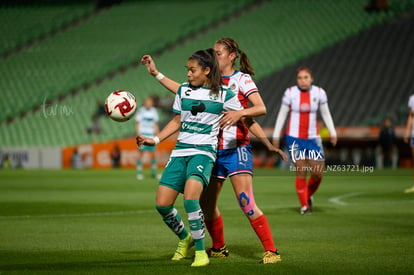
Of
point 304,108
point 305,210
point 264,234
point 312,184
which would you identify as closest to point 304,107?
point 304,108

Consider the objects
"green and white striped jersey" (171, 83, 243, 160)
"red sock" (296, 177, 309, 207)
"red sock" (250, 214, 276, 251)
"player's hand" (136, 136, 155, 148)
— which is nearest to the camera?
"player's hand" (136, 136, 155, 148)

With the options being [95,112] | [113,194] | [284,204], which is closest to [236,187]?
[284,204]

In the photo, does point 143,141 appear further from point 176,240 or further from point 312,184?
point 312,184

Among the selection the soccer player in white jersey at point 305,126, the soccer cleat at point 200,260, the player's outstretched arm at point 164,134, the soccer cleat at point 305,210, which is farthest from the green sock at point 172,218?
the soccer player in white jersey at point 305,126

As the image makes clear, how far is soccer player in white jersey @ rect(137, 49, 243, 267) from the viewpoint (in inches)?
239

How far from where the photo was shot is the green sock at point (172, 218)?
6.20 m

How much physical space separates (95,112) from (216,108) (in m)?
26.0

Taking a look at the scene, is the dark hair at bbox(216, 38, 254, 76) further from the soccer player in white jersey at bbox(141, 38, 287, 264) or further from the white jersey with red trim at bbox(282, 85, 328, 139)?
the white jersey with red trim at bbox(282, 85, 328, 139)

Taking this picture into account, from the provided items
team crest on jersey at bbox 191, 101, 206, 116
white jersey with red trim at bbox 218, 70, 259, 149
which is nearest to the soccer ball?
team crest on jersey at bbox 191, 101, 206, 116

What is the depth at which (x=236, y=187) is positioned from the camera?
6422mm

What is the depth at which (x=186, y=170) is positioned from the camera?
242 inches

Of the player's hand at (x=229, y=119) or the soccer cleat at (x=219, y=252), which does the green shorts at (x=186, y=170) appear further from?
the soccer cleat at (x=219, y=252)

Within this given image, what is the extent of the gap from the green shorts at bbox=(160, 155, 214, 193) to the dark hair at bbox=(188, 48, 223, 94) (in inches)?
24.4

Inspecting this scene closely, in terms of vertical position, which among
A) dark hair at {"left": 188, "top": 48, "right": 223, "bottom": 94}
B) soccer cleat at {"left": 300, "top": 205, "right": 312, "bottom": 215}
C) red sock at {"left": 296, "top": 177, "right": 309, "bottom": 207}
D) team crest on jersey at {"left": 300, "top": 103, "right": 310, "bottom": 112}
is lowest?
soccer cleat at {"left": 300, "top": 205, "right": 312, "bottom": 215}
